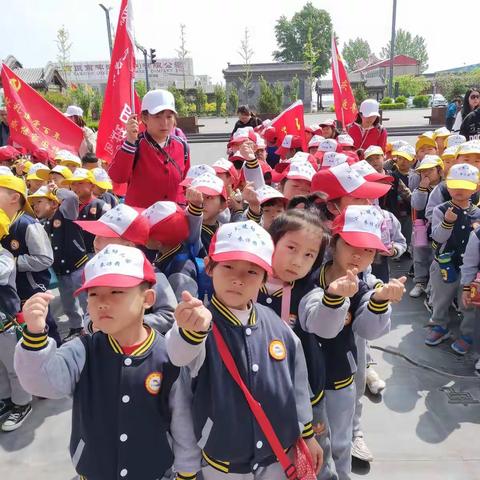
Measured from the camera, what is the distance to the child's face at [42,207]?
432 cm

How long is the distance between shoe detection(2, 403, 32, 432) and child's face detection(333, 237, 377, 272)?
8.22 feet

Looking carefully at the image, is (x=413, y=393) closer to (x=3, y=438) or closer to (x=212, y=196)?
(x=212, y=196)

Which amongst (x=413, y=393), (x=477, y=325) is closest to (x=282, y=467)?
(x=413, y=393)

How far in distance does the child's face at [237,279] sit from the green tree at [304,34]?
2171 inches

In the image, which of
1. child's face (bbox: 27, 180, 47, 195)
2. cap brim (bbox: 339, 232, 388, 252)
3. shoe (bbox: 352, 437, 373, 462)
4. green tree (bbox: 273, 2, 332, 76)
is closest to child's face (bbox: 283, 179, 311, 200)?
cap brim (bbox: 339, 232, 388, 252)

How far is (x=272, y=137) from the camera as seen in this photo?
6.34 m

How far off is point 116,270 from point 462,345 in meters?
3.39

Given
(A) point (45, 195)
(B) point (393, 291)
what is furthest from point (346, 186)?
(A) point (45, 195)

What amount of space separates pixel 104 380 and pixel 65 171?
336cm

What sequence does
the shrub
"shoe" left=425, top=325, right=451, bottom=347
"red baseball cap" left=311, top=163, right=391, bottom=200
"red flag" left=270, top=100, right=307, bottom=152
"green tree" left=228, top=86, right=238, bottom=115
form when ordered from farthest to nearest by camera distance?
the shrub < "green tree" left=228, top=86, right=238, bottom=115 < "red flag" left=270, top=100, right=307, bottom=152 < "shoe" left=425, top=325, right=451, bottom=347 < "red baseball cap" left=311, top=163, right=391, bottom=200

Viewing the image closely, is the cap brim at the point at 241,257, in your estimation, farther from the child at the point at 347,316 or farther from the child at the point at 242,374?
the child at the point at 347,316

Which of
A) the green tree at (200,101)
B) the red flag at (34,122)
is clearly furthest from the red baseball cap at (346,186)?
the green tree at (200,101)

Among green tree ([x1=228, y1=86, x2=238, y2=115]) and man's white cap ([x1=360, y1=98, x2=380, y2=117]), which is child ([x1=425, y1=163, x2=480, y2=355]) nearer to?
man's white cap ([x1=360, y1=98, x2=380, y2=117])

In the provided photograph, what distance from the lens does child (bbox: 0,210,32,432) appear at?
291cm
